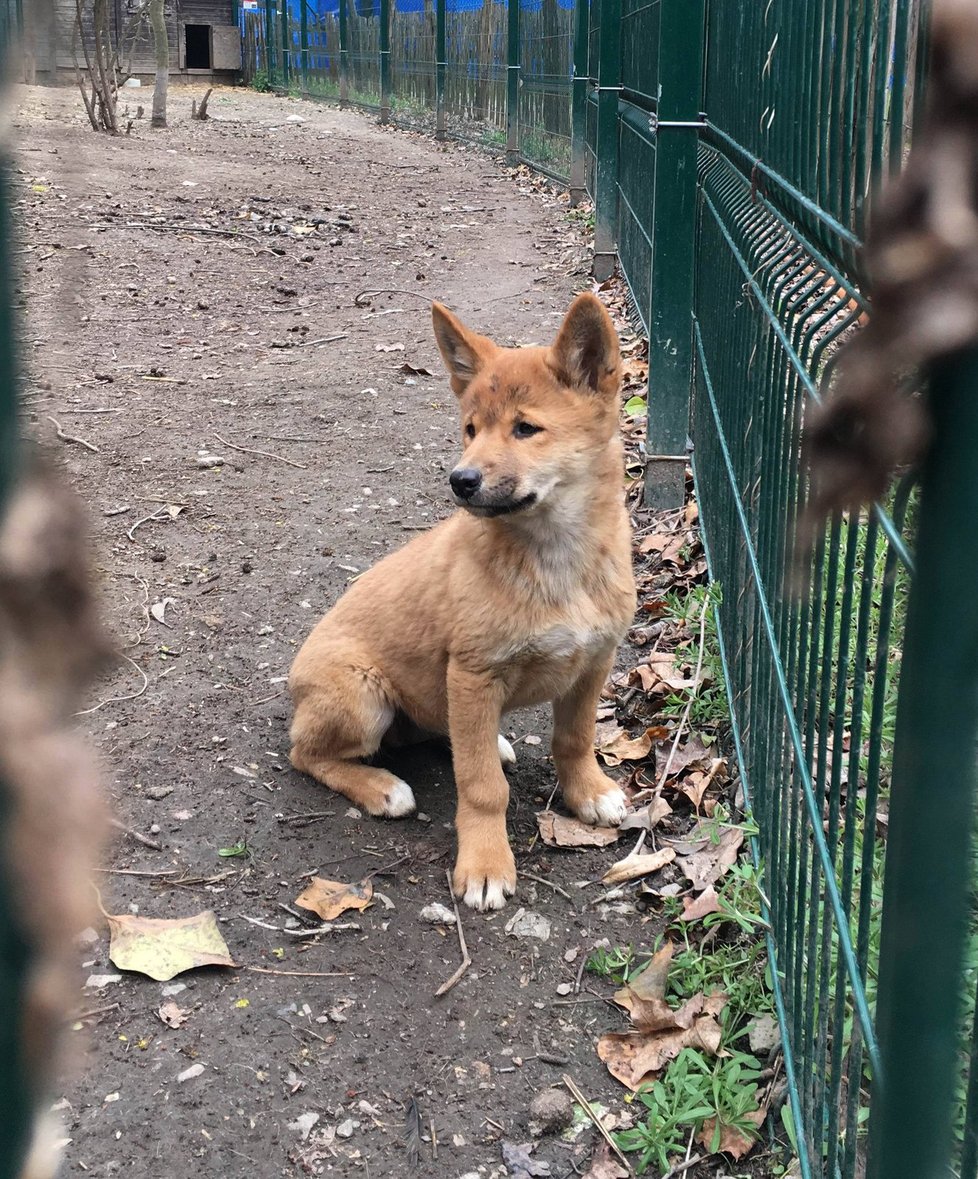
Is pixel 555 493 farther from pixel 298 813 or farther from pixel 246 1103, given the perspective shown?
pixel 246 1103

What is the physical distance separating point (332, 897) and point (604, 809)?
2.85 feet

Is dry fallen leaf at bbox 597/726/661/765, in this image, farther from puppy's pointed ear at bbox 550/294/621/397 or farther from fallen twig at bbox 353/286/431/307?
fallen twig at bbox 353/286/431/307

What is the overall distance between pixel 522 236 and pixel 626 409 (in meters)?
5.95

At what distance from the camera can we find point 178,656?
4648 millimetres

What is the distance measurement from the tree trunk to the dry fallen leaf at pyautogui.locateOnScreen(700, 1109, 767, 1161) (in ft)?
53.3

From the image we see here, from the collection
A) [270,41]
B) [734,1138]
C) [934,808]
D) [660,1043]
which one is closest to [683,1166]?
[734,1138]

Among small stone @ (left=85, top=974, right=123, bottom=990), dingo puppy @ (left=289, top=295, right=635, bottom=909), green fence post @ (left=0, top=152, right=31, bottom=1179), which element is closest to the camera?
green fence post @ (left=0, top=152, right=31, bottom=1179)

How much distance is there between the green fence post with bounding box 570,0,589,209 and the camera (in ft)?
38.6

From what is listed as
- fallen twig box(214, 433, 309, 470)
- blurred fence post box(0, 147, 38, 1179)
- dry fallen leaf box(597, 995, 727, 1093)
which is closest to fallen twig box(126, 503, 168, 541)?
fallen twig box(214, 433, 309, 470)

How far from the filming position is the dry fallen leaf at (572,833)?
366cm

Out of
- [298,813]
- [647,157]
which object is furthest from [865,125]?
[647,157]

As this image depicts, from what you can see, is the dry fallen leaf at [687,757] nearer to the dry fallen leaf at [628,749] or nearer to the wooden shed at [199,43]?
the dry fallen leaf at [628,749]

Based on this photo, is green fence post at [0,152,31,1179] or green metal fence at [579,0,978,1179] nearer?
green fence post at [0,152,31,1179]

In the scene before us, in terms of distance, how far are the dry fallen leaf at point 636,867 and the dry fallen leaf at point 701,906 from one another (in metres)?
0.20
